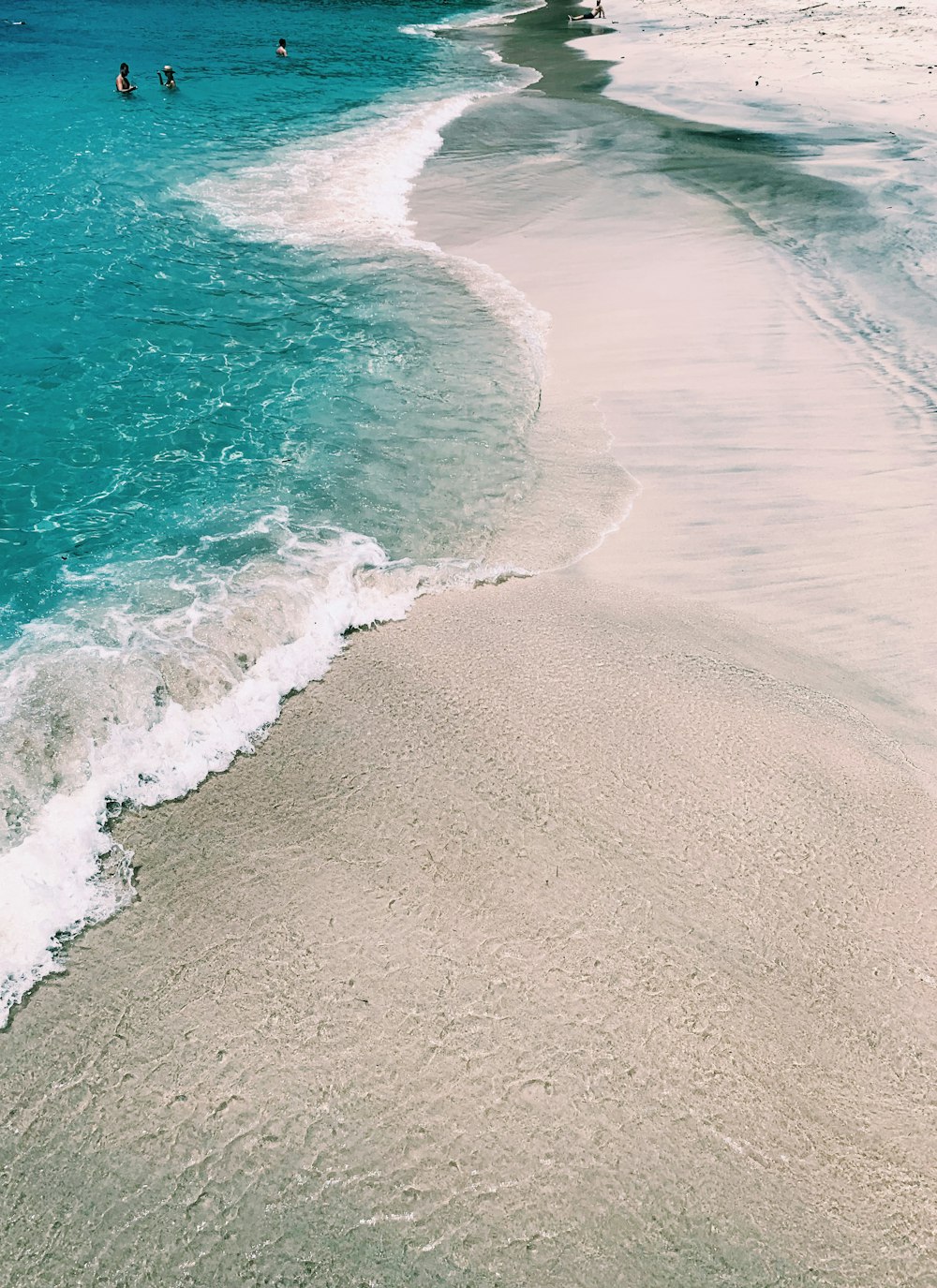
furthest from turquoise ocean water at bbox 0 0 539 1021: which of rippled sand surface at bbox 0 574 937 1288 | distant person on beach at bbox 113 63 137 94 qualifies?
distant person on beach at bbox 113 63 137 94

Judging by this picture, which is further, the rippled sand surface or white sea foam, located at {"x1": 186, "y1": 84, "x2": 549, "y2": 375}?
white sea foam, located at {"x1": 186, "y1": 84, "x2": 549, "y2": 375}

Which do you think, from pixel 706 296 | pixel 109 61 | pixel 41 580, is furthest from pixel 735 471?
pixel 109 61

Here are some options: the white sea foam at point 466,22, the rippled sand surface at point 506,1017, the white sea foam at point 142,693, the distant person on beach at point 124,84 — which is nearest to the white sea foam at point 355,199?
the white sea foam at point 142,693

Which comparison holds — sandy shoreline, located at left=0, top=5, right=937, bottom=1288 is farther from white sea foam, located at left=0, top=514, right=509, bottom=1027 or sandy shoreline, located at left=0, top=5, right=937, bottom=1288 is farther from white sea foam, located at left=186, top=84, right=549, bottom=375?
white sea foam, located at left=186, top=84, right=549, bottom=375

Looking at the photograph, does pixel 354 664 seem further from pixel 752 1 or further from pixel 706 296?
pixel 752 1

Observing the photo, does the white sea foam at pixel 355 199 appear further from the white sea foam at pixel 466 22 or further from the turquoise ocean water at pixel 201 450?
the white sea foam at pixel 466 22

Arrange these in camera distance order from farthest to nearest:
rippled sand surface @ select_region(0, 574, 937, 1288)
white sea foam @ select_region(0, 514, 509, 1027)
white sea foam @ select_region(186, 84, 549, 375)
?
white sea foam @ select_region(186, 84, 549, 375) < white sea foam @ select_region(0, 514, 509, 1027) < rippled sand surface @ select_region(0, 574, 937, 1288)

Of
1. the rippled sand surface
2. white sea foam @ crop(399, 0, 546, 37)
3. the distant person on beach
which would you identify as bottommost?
the rippled sand surface
